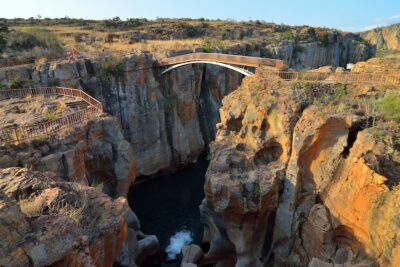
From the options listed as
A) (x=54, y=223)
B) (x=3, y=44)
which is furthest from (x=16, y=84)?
(x=54, y=223)

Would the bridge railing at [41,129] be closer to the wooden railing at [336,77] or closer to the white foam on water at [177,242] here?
the white foam on water at [177,242]

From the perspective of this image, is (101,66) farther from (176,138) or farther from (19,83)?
(176,138)

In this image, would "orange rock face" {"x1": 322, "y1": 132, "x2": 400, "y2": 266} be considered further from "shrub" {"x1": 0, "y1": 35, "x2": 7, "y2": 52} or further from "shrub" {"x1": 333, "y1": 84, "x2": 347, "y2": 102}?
"shrub" {"x1": 0, "y1": 35, "x2": 7, "y2": 52}

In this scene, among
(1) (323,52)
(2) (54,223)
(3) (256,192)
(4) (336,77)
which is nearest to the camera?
(2) (54,223)

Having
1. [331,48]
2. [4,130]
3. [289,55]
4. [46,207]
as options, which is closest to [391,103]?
[46,207]

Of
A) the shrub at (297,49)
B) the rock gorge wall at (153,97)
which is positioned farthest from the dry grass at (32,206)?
the shrub at (297,49)

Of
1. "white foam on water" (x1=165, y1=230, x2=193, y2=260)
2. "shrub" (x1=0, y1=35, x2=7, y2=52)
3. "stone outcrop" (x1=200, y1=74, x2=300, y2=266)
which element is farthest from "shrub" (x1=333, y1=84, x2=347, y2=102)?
"shrub" (x1=0, y1=35, x2=7, y2=52)

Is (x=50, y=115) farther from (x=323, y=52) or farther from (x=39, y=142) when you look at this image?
(x=323, y=52)
